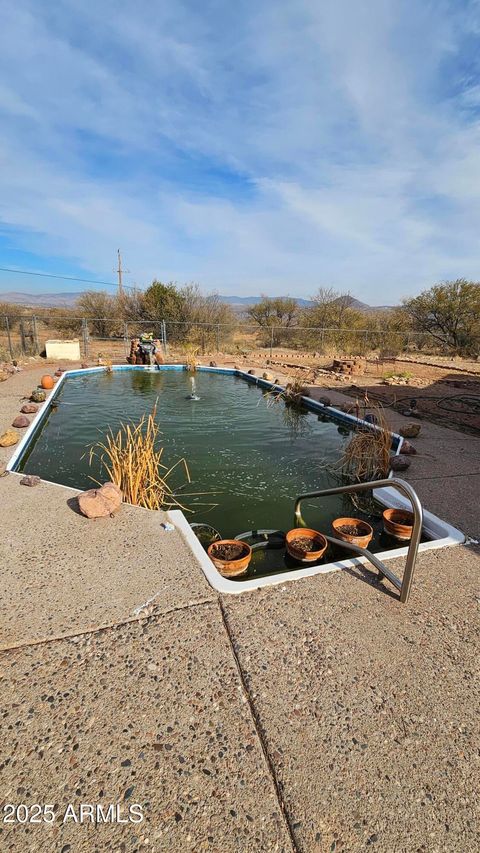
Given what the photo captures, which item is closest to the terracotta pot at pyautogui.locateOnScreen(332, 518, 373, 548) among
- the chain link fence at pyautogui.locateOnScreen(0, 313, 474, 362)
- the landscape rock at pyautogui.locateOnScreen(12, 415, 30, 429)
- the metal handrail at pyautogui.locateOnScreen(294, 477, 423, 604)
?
the metal handrail at pyautogui.locateOnScreen(294, 477, 423, 604)

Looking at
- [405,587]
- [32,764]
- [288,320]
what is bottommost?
[32,764]

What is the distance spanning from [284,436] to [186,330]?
13815 mm

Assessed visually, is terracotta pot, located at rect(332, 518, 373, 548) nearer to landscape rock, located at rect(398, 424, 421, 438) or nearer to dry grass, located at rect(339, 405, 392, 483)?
dry grass, located at rect(339, 405, 392, 483)

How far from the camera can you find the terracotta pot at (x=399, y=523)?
2910 millimetres

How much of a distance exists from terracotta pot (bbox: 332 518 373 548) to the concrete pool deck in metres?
0.41

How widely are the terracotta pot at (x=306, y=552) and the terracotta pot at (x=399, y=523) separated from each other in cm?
64

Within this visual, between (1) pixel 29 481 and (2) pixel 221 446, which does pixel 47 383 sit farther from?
(1) pixel 29 481

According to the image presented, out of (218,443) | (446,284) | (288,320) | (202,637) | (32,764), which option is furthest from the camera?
(288,320)

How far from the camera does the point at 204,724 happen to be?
1.40 m

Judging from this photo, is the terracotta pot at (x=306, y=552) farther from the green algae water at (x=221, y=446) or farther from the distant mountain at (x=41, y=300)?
the distant mountain at (x=41, y=300)

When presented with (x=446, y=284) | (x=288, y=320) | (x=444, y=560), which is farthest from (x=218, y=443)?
(x=288, y=320)

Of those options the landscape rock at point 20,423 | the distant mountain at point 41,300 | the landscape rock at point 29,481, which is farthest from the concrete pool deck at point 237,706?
the distant mountain at point 41,300

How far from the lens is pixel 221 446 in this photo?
5188mm

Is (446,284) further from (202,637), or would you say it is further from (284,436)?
(202,637)
